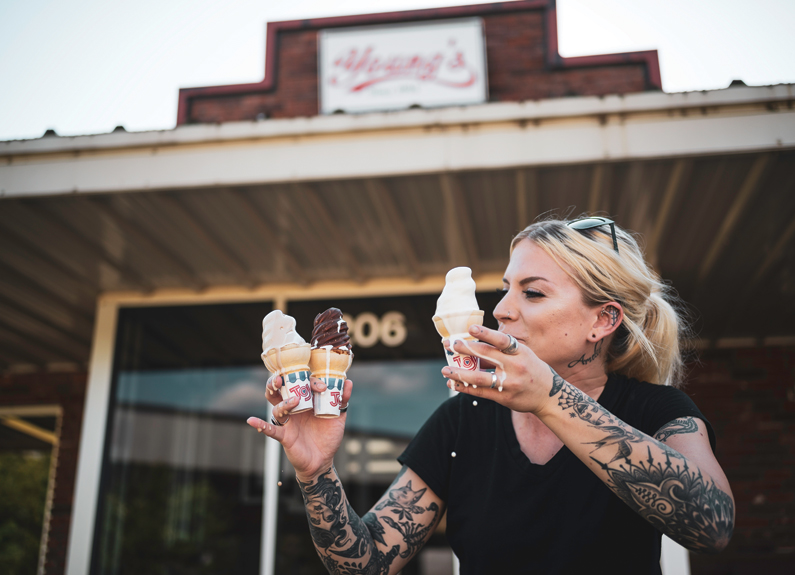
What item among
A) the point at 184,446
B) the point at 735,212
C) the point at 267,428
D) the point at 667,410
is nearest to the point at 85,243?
the point at 184,446

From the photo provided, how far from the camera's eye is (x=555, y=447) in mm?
1653

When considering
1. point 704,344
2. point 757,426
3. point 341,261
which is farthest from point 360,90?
point 757,426

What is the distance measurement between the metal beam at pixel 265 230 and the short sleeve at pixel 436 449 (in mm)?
2235

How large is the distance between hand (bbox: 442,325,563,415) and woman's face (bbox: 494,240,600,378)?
1.00 ft

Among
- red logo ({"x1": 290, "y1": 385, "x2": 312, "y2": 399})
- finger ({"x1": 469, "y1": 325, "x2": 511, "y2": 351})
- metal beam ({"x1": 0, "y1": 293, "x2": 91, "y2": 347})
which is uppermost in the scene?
metal beam ({"x1": 0, "y1": 293, "x2": 91, "y2": 347})

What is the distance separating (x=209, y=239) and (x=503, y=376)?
134 inches

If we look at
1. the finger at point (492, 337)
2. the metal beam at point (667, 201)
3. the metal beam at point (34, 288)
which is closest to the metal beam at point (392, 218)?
the metal beam at point (667, 201)

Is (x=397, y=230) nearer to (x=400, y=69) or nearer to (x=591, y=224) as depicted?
(x=591, y=224)

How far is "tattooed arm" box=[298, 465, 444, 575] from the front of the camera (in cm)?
151

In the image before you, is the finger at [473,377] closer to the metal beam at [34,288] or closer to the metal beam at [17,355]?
the metal beam at [34,288]

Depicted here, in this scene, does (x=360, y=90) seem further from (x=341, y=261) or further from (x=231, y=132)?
(x=231, y=132)

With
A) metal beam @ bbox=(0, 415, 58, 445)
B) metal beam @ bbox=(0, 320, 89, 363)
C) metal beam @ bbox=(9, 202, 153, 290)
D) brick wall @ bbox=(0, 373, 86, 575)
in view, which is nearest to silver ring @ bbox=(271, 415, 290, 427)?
metal beam @ bbox=(9, 202, 153, 290)

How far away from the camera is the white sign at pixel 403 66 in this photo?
627 cm

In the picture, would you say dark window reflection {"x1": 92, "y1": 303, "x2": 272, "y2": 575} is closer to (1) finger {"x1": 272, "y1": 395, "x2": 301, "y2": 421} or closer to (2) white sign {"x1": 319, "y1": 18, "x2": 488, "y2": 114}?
(2) white sign {"x1": 319, "y1": 18, "x2": 488, "y2": 114}
